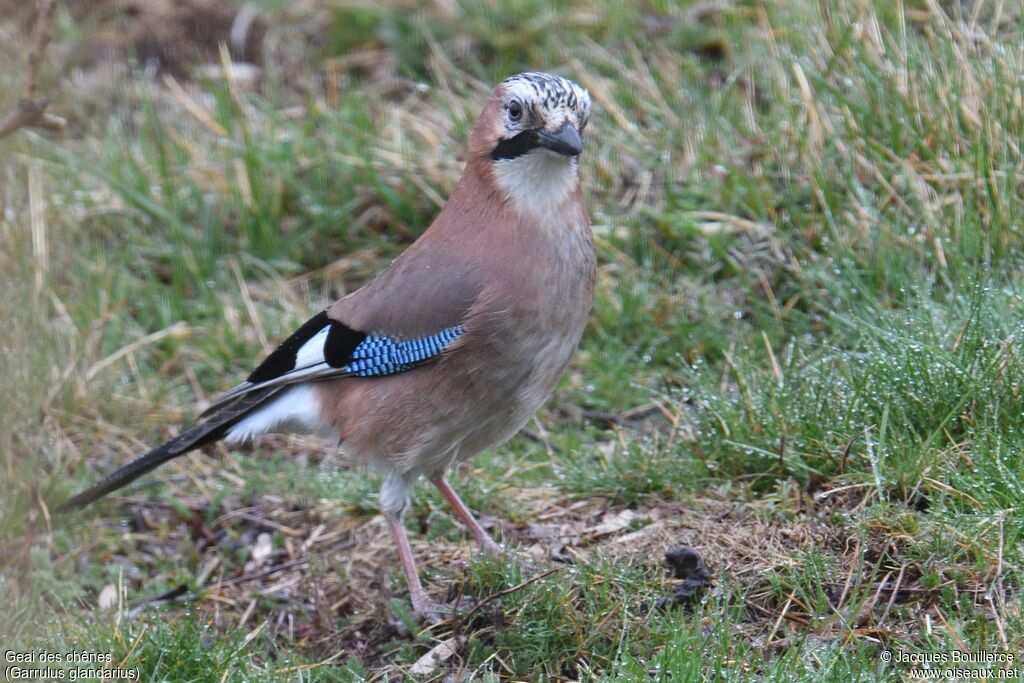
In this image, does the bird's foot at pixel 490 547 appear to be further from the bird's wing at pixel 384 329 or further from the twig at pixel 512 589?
the bird's wing at pixel 384 329

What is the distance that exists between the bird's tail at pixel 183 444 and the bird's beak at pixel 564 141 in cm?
122

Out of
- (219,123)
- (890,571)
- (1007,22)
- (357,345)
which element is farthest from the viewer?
(219,123)

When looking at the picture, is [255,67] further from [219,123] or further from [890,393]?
[890,393]

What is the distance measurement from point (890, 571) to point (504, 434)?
1167 millimetres

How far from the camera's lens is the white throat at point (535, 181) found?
12.0ft

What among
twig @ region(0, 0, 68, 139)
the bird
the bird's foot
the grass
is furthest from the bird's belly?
twig @ region(0, 0, 68, 139)

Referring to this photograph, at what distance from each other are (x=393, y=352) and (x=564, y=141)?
81 centimetres

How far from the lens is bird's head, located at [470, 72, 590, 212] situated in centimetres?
349

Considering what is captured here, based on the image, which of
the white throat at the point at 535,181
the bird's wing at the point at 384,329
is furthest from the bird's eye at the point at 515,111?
the bird's wing at the point at 384,329

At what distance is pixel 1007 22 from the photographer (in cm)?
468

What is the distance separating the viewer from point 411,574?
3.74 m

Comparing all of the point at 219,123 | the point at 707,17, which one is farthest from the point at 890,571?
the point at 219,123

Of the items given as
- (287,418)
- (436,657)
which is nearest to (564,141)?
(287,418)

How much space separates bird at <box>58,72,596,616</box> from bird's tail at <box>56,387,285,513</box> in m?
0.20
